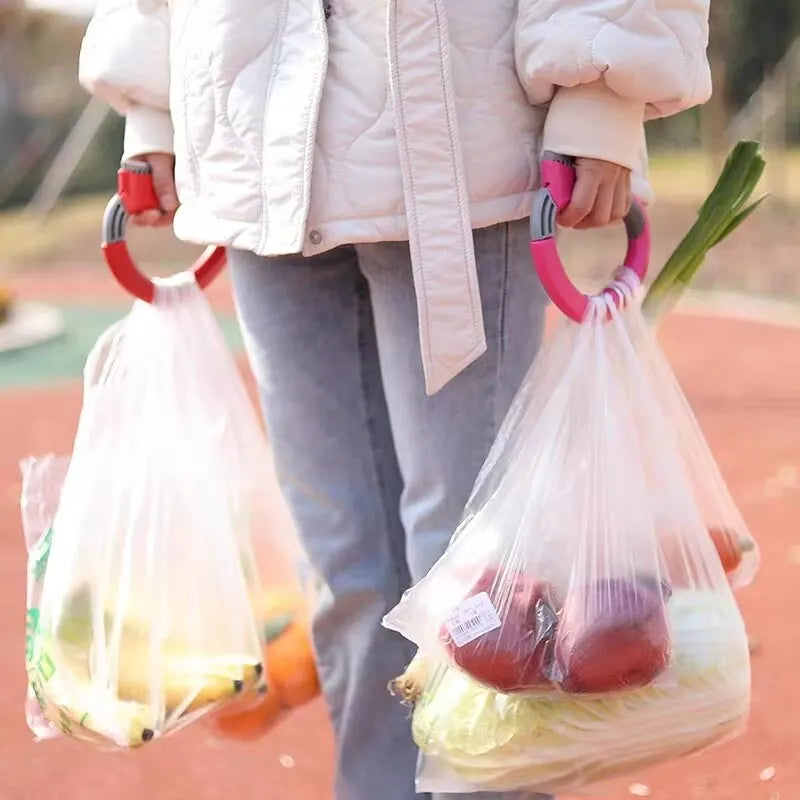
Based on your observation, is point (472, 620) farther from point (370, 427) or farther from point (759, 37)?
point (759, 37)

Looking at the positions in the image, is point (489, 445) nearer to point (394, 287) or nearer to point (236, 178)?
point (394, 287)

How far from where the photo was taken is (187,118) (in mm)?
1663

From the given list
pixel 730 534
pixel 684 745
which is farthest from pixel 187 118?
pixel 684 745

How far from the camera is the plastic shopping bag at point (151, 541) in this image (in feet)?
5.86

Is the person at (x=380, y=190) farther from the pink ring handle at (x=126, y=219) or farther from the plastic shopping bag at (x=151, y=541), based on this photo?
the plastic shopping bag at (x=151, y=541)

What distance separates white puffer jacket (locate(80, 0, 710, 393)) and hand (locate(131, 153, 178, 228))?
0.28 m

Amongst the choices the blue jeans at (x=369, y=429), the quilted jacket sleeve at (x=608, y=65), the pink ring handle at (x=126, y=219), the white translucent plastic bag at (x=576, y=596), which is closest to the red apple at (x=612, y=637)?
the white translucent plastic bag at (x=576, y=596)

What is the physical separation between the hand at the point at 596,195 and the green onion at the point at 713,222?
16 cm

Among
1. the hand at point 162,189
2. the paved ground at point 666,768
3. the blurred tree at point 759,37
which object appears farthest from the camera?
the blurred tree at point 759,37

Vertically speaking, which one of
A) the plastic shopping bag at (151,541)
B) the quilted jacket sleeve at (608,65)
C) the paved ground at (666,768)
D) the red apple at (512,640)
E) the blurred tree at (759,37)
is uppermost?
the quilted jacket sleeve at (608,65)

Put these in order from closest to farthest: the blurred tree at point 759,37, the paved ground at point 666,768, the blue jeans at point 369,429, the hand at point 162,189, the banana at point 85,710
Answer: the blue jeans at point 369,429 < the banana at point 85,710 < the hand at point 162,189 < the paved ground at point 666,768 < the blurred tree at point 759,37

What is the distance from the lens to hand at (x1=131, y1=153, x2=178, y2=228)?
1.86 m

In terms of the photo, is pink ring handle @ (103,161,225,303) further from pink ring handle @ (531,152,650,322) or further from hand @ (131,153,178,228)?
pink ring handle @ (531,152,650,322)

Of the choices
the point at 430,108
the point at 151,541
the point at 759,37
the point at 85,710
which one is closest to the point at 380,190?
the point at 430,108
